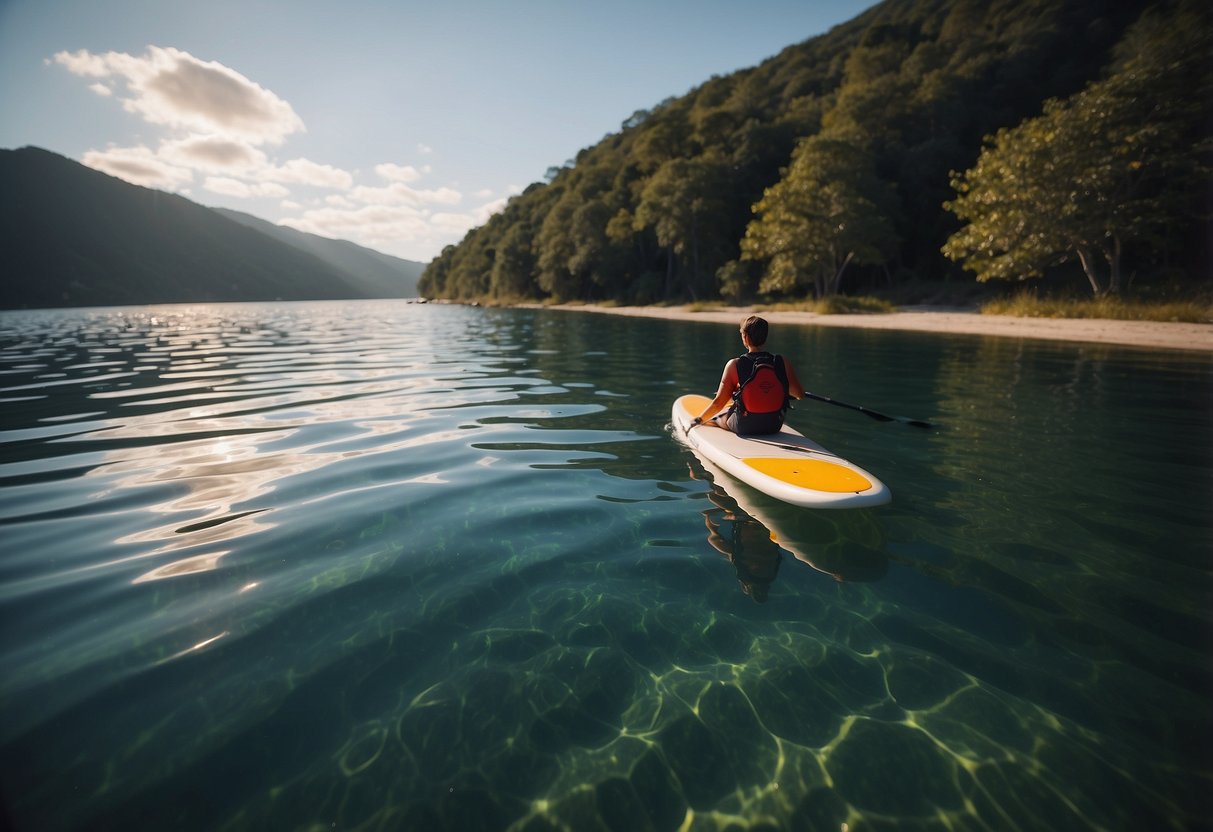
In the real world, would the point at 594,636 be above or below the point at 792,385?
below

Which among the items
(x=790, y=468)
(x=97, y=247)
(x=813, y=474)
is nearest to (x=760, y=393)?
(x=790, y=468)

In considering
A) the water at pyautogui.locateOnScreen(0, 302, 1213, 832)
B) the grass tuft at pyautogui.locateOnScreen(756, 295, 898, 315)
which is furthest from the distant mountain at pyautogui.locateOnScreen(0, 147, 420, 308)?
the water at pyautogui.locateOnScreen(0, 302, 1213, 832)

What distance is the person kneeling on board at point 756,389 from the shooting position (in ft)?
21.0

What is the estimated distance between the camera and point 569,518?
519 centimetres

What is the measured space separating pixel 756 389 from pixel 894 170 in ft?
151

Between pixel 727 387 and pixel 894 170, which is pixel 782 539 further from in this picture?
pixel 894 170

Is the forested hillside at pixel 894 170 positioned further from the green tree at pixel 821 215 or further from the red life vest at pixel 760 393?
the red life vest at pixel 760 393

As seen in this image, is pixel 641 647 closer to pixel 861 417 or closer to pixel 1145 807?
pixel 1145 807

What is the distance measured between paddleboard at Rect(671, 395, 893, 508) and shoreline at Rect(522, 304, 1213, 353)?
16944mm

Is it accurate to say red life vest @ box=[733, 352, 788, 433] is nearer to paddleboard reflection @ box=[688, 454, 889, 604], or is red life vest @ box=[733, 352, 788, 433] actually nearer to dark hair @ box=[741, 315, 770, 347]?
dark hair @ box=[741, 315, 770, 347]

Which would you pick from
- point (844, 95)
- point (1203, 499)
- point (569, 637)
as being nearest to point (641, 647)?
point (569, 637)

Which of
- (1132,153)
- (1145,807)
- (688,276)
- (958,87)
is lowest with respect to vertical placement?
(1145,807)

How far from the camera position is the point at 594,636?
3406 mm

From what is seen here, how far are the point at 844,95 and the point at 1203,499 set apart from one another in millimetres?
50304
